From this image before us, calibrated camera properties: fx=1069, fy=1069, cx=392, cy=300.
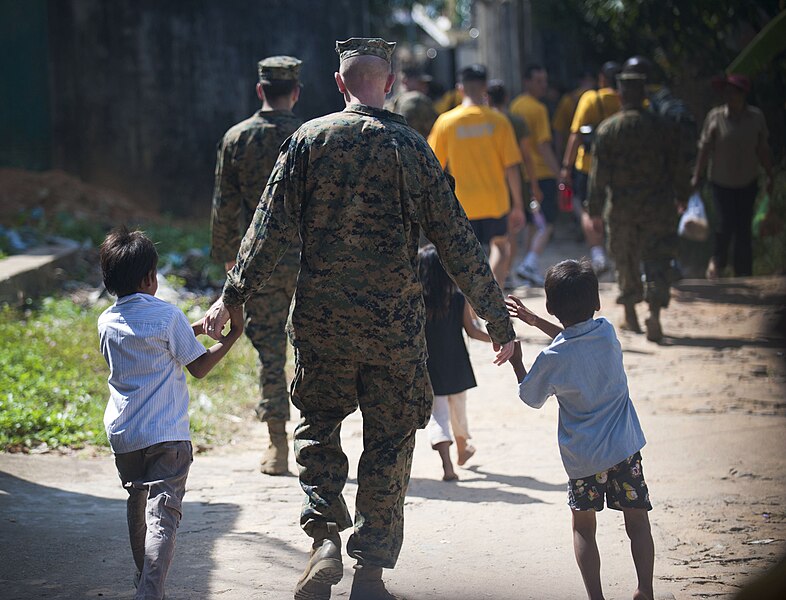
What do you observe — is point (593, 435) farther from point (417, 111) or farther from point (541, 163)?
point (541, 163)

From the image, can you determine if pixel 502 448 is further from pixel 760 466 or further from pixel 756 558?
pixel 756 558

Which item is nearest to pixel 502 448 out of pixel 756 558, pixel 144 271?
pixel 756 558

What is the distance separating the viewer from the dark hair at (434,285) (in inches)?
221

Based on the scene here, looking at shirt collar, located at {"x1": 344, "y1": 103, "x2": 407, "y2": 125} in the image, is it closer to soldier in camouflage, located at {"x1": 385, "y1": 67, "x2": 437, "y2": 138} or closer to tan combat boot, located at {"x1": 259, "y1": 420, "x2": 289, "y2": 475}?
tan combat boot, located at {"x1": 259, "y1": 420, "x2": 289, "y2": 475}

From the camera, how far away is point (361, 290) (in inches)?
154

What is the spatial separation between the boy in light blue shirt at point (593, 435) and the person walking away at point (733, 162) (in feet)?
20.8

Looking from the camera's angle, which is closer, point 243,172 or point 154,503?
point 154,503

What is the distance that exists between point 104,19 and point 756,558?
1166 centimetres

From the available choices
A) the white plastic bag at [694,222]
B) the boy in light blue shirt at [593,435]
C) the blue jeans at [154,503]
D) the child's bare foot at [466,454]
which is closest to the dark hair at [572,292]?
the boy in light blue shirt at [593,435]

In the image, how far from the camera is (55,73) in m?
14.0

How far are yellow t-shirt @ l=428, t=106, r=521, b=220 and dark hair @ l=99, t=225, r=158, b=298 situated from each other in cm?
521

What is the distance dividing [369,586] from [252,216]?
8.37ft

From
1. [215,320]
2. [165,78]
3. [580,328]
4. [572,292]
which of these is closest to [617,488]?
[580,328]

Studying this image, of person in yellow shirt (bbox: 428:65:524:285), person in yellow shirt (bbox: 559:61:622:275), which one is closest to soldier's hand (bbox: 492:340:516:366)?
person in yellow shirt (bbox: 428:65:524:285)
